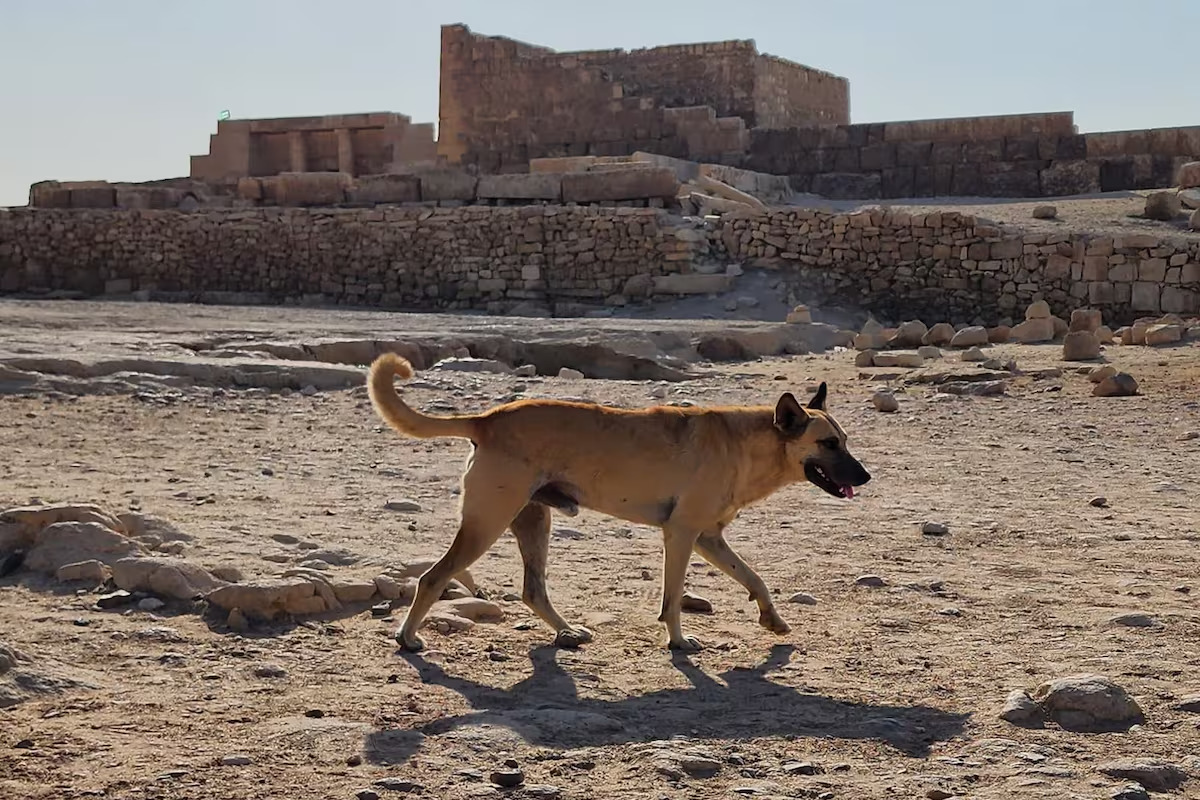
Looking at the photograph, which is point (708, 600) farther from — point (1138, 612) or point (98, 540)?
point (98, 540)

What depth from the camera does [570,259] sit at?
68.7 ft

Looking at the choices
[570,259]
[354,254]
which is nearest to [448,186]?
[354,254]

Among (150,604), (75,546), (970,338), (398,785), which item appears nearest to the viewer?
(398,785)

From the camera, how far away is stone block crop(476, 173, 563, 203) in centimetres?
2198

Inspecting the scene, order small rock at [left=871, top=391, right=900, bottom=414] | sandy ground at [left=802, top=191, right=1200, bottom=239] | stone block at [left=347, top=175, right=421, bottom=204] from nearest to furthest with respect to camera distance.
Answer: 1. small rock at [left=871, top=391, right=900, bottom=414]
2. sandy ground at [left=802, top=191, right=1200, bottom=239]
3. stone block at [left=347, top=175, right=421, bottom=204]

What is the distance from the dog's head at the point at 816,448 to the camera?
5383 mm

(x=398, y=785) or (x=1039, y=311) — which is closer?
(x=398, y=785)

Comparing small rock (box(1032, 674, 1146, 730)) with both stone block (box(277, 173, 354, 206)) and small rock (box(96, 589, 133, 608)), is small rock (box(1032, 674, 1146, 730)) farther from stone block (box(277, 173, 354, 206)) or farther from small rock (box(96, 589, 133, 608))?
stone block (box(277, 173, 354, 206))

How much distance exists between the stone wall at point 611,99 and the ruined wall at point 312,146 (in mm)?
1805

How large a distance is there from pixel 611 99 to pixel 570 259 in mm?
9292

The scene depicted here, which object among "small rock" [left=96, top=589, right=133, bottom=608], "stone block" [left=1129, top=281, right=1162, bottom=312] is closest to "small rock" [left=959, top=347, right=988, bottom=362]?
"stone block" [left=1129, top=281, right=1162, bottom=312]

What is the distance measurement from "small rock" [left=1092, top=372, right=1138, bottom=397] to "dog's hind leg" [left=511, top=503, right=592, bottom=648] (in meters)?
7.12

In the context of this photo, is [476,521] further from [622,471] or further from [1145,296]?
[1145,296]

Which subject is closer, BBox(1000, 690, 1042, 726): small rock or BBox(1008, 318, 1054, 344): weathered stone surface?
BBox(1000, 690, 1042, 726): small rock
